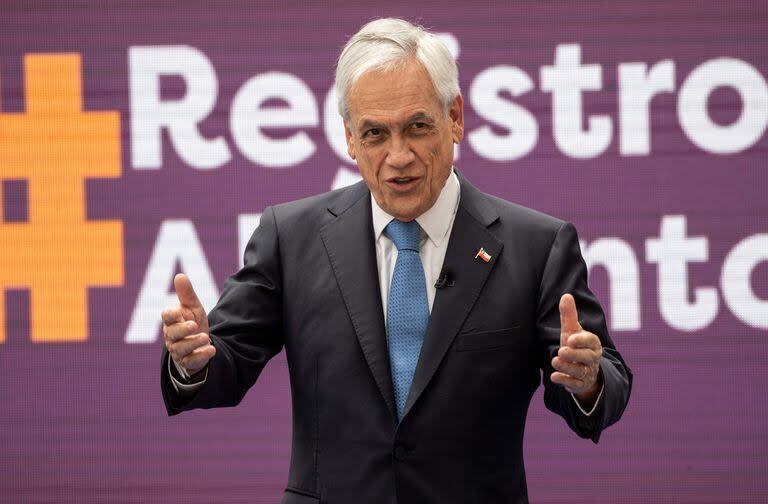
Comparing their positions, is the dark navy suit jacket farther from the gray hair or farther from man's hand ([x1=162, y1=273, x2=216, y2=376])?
the gray hair

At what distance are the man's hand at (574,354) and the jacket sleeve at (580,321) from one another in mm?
86

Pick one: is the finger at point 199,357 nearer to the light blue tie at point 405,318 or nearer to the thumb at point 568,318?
the light blue tie at point 405,318

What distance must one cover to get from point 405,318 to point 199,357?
381 millimetres

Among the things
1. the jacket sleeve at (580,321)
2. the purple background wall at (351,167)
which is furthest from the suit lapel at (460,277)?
the purple background wall at (351,167)

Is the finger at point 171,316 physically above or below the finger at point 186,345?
above

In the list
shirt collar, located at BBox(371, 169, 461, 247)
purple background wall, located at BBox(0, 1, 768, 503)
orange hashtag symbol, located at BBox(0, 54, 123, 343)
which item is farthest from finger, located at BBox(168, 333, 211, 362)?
orange hashtag symbol, located at BBox(0, 54, 123, 343)

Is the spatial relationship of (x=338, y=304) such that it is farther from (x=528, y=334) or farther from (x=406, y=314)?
(x=528, y=334)

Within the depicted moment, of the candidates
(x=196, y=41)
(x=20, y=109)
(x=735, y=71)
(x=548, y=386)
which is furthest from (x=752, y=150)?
(x=20, y=109)

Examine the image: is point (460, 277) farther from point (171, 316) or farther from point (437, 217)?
point (171, 316)

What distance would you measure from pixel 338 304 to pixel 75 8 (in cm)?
247

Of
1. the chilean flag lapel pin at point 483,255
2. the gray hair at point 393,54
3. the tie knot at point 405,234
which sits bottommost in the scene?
the chilean flag lapel pin at point 483,255

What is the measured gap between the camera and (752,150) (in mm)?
3955

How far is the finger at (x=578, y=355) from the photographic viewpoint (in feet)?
5.84

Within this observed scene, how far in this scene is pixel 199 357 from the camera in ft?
A: 6.12
